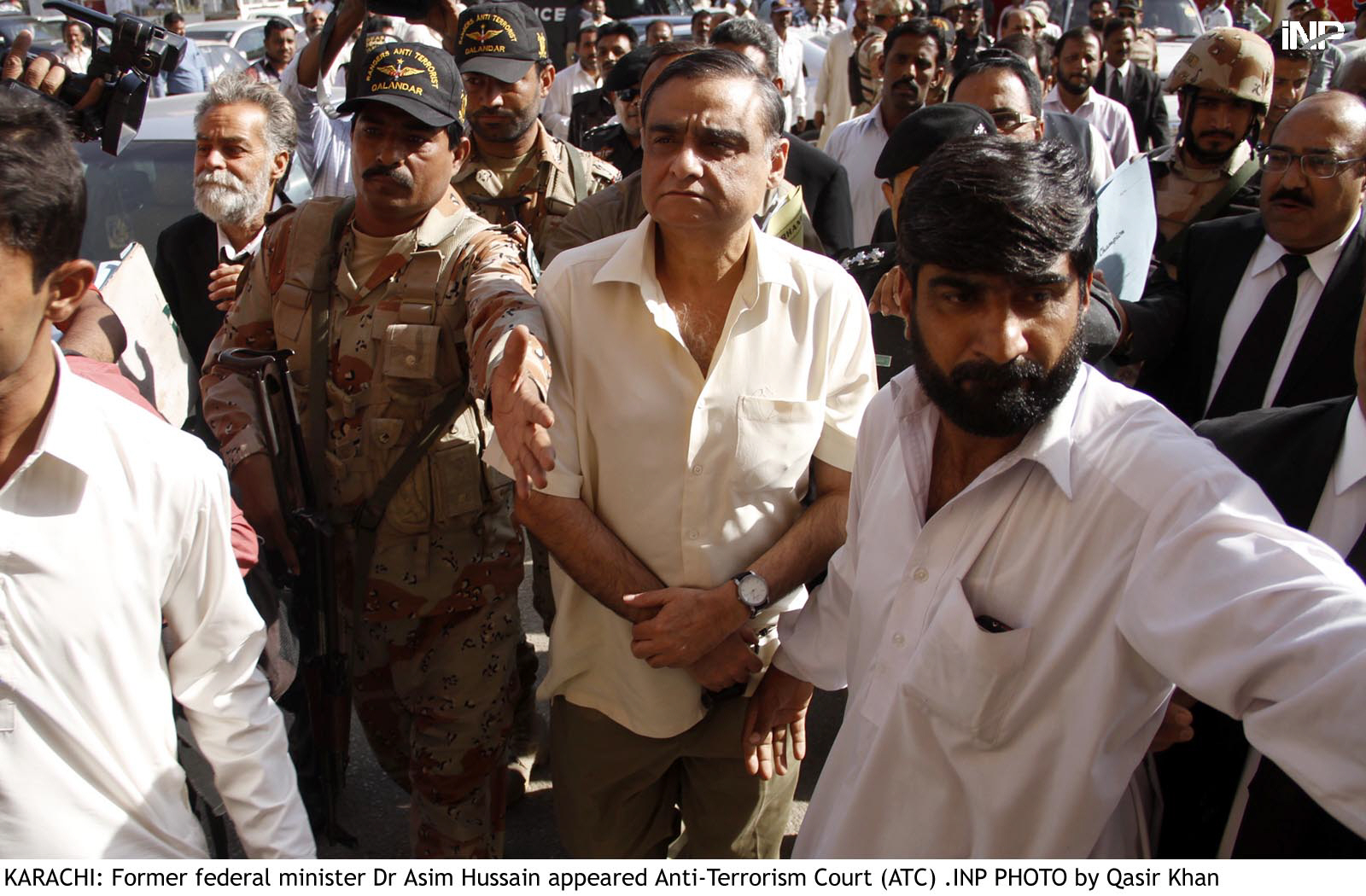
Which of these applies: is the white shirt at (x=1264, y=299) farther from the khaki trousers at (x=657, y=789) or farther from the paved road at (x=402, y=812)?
the paved road at (x=402, y=812)

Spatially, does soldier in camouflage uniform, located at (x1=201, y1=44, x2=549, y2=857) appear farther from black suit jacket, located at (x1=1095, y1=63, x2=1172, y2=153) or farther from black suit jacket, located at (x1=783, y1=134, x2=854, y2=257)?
black suit jacket, located at (x1=1095, y1=63, x2=1172, y2=153)

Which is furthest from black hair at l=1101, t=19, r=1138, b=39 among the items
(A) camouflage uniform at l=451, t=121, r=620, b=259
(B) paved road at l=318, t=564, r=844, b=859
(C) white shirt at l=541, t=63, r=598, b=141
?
(B) paved road at l=318, t=564, r=844, b=859

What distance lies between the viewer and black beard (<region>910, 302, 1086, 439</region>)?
5.27 ft

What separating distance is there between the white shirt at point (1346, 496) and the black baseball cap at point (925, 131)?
1.48m

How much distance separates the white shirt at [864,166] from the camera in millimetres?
5023

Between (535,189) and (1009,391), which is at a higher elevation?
(1009,391)

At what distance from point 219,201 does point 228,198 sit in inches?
1.2

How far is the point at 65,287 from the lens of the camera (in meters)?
1.46

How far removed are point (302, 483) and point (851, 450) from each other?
1.35 metres

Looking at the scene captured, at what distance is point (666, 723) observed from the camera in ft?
7.73

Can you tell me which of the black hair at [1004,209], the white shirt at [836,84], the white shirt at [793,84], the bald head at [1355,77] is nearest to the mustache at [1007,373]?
the black hair at [1004,209]

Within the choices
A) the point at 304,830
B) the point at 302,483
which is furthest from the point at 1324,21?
the point at 304,830

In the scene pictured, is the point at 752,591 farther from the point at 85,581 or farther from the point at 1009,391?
the point at 85,581

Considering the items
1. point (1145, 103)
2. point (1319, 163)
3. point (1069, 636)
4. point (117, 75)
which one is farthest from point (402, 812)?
point (1145, 103)
